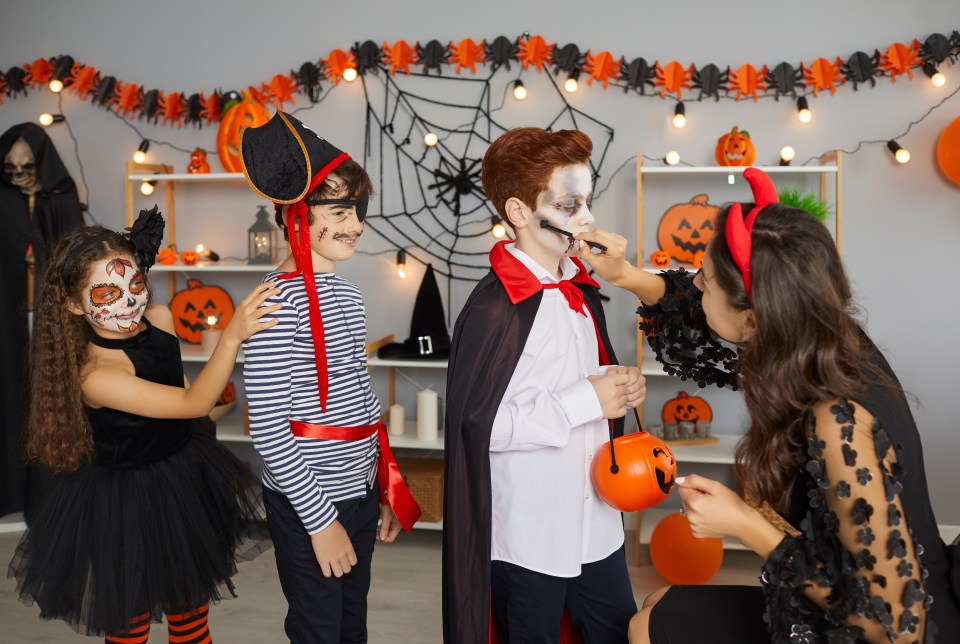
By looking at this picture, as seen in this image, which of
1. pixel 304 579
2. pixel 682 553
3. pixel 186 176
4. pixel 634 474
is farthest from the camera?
pixel 186 176

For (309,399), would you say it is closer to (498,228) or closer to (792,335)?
(792,335)

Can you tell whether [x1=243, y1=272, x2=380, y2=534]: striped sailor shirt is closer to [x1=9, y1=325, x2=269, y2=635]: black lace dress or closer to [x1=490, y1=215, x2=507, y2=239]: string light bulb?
[x1=9, y1=325, x2=269, y2=635]: black lace dress

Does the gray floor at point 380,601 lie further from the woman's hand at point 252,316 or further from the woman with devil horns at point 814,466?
the woman with devil horns at point 814,466

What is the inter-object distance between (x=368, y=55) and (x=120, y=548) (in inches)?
114

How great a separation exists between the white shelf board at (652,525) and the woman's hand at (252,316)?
242 cm

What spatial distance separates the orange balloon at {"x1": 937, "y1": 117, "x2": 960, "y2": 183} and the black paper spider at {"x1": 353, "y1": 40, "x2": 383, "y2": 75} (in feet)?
9.04

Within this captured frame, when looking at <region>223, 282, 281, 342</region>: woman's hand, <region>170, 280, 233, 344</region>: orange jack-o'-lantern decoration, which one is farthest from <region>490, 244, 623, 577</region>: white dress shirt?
<region>170, 280, 233, 344</region>: orange jack-o'-lantern decoration

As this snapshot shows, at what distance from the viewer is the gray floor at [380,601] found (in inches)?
129

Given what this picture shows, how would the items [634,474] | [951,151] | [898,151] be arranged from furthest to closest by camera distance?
[898,151]
[951,151]
[634,474]

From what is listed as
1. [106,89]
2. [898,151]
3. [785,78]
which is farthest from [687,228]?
[106,89]

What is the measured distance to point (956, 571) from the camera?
163 cm

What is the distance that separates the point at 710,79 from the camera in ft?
13.4

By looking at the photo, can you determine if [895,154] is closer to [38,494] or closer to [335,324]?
[335,324]

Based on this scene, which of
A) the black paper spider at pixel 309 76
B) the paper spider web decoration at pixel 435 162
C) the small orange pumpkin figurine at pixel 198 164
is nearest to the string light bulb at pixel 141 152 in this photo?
the small orange pumpkin figurine at pixel 198 164
